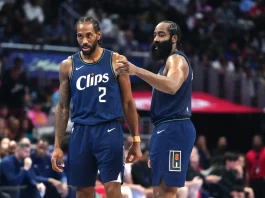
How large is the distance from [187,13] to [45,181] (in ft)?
42.1

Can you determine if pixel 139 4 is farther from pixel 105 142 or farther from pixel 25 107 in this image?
pixel 105 142

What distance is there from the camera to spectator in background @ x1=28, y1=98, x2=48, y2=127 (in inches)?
594

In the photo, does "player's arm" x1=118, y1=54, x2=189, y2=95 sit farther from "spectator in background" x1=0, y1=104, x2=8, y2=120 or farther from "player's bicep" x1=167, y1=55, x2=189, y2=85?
"spectator in background" x1=0, y1=104, x2=8, y2=120

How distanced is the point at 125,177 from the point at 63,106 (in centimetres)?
449

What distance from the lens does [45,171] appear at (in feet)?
38.6

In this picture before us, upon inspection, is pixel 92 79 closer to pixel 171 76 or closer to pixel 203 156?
pixel 171 76

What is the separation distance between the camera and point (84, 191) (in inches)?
288

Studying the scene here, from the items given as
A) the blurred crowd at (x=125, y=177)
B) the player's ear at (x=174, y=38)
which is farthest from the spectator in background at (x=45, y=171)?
A: the player's ear at (x=174, y=38)

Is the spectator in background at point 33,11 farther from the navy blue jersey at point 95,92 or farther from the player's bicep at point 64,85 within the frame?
the navy blue jersey at point 95,92

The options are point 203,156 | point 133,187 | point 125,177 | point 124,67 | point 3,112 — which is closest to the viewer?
point 124,67

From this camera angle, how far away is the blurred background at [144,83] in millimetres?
11810

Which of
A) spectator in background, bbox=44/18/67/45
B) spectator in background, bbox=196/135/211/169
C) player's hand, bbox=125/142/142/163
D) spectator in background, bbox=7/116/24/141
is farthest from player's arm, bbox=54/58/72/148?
spectator in background, bbox=44/18/67/45

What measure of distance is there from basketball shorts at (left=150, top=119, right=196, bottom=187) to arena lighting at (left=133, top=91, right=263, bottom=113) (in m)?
9.40

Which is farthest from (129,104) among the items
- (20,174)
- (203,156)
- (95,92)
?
(203,156)
